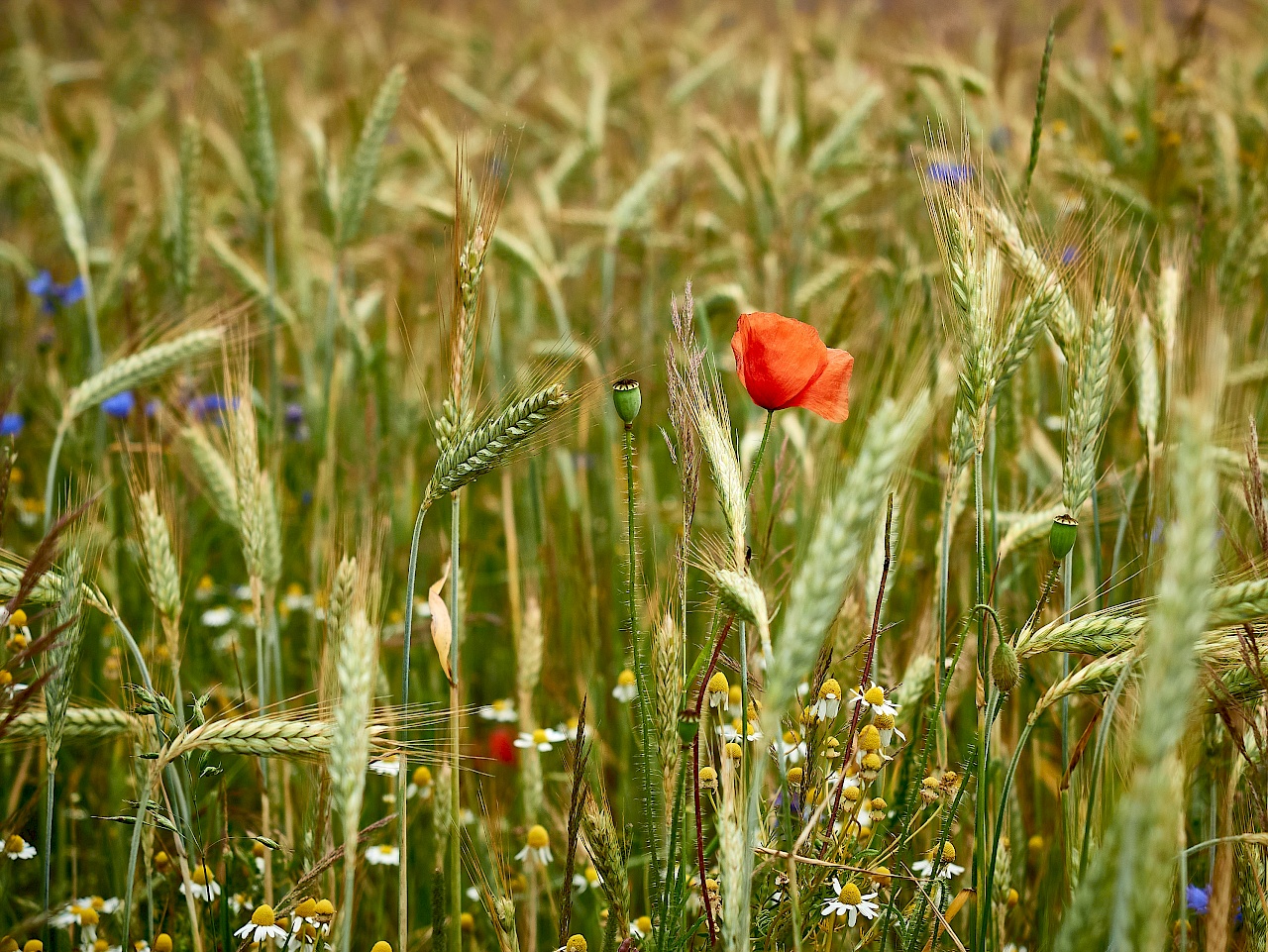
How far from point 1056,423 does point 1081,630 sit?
1555 mm

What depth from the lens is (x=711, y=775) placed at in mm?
1284

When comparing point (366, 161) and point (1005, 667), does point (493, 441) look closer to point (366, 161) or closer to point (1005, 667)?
point (1005, 667)

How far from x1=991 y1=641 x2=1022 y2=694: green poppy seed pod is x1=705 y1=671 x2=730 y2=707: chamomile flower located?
357mm

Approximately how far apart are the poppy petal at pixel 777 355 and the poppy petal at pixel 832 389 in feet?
0.15

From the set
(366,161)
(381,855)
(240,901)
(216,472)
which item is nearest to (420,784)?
(381,855)

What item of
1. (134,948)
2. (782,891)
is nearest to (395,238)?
(134,948)

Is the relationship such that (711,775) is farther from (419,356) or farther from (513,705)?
(419,356)

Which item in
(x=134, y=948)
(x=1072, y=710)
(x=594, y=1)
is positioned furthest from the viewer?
(x=594, y=1)

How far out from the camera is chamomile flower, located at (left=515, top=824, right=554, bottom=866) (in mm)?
1477

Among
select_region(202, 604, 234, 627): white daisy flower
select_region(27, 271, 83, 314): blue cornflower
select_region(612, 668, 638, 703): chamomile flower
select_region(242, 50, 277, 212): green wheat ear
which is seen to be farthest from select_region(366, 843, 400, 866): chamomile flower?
select_region(27, 271, 83, 314): blue cornflower

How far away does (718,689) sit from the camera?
4.46ft

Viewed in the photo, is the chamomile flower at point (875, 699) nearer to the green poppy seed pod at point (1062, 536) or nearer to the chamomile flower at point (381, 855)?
the green poppy seed pod at point (1062, 536)

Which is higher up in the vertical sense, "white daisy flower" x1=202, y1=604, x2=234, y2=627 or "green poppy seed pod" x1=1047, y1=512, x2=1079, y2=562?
"green poppy seed pod" x1=1047, y1=512, x2=1079, y2=562

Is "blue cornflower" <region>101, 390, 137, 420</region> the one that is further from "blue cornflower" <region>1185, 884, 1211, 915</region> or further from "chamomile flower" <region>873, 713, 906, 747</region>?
"blue cornflower" <region>1185, 884, 1211, 915</region>
